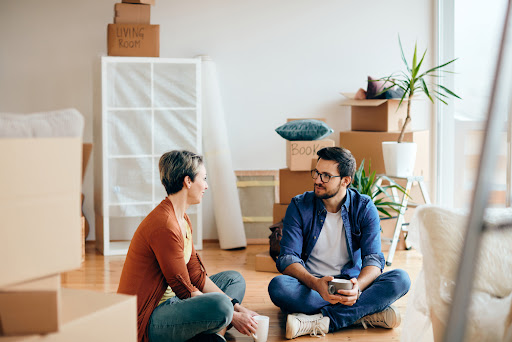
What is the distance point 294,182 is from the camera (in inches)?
172

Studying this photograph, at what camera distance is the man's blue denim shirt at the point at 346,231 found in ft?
9.64

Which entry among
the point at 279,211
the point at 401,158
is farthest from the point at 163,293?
the point at 401,158

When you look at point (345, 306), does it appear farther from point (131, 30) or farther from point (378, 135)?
point (131, 30)

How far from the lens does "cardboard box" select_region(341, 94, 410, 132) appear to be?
466 centimetres

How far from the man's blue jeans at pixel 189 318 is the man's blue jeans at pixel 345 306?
0.57m

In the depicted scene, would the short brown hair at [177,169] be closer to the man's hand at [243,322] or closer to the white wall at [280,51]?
the man's hand at [243,322]

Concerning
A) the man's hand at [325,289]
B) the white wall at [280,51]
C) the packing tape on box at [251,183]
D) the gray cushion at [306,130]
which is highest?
the white wall at [280,51]

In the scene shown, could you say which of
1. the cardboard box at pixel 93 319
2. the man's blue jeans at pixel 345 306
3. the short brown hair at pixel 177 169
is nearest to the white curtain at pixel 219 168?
the man's blue jeans at pixel 345 306

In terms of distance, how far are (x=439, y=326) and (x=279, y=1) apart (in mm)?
3699

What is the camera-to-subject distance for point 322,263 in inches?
119

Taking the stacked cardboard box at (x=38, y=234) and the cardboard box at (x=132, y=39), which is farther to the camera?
the cardboard box at (x=132, y=39)

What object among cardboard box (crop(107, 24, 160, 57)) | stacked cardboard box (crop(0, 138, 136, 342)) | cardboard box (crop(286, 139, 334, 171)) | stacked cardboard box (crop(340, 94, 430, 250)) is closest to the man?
cardboard box (crop(286, 139, 334, 171))

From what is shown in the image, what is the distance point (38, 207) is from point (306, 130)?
3.13 m

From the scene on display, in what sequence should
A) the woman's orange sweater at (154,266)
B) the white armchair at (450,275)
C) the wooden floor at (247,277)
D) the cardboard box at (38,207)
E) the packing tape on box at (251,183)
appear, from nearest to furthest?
the cardboard box at (38,207) < the white armchair at (450,275) < the woman's orange sweater at (154,266) < the wooden floor at (247,277) < the packing tape on box at (251,183)
